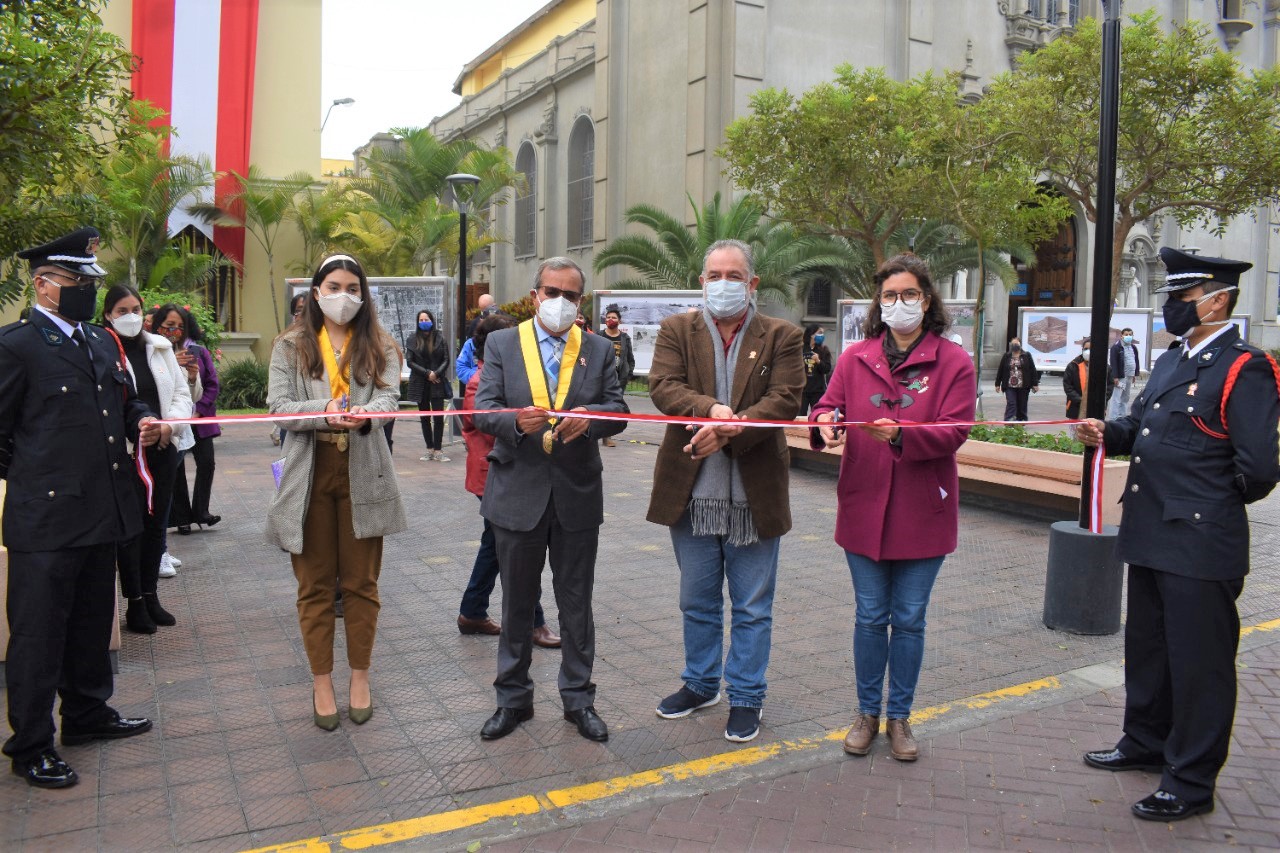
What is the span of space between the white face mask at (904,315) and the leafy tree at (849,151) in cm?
1306

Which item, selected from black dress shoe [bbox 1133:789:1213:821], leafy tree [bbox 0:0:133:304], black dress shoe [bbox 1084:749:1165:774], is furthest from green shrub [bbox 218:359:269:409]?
black dress shoe [bbox 1133:789:1213:821]

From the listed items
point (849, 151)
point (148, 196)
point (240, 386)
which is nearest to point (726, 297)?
point (849, 151)

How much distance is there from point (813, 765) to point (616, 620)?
2243 mm

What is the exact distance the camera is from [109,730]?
14.6 ft

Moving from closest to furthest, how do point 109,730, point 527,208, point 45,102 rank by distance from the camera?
1. point 109,730
2. point 45,102
3. point 527,208

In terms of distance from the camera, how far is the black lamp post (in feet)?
20.4

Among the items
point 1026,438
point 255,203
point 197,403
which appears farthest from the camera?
point 255,203

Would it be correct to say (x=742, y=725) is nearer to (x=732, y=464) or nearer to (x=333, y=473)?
(x=732, y=464)

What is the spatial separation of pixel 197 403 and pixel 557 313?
15.6 ft

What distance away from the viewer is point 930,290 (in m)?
4.43

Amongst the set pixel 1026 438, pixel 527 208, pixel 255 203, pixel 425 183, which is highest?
pixel 527 208

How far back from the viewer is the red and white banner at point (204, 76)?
19188 mm

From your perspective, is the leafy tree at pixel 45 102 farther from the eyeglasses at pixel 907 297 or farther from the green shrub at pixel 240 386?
the green shrub at pixel 240 386

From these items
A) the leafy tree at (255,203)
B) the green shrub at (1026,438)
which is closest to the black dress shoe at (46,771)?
the green shrub at (1026,438)
